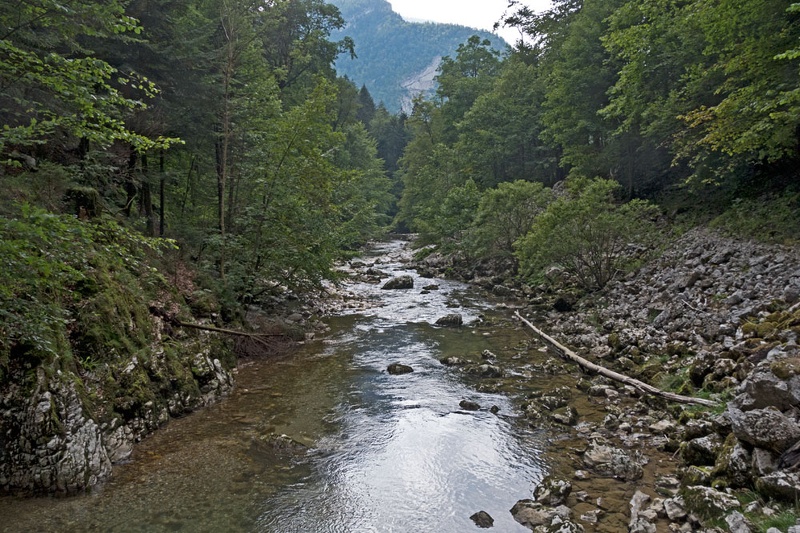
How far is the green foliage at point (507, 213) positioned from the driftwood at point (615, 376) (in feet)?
37.6

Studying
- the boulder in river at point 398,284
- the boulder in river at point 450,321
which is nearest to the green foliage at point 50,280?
the boulder in river at point 450,321

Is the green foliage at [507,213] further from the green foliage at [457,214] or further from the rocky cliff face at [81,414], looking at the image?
the rocky cliff face at [81,414]

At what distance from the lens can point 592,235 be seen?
55.5 ft

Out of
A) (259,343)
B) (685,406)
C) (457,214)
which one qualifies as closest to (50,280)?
(259,343)

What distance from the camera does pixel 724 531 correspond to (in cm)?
493

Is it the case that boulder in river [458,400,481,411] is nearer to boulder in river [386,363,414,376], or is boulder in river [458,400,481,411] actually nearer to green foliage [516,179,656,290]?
boulder in river [386,363,414,376]

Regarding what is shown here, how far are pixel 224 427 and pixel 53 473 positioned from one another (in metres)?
2.99

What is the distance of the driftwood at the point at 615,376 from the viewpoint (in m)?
8.05

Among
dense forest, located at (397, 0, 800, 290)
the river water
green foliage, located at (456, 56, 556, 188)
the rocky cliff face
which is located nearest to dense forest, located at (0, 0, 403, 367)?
the rocky cliff face

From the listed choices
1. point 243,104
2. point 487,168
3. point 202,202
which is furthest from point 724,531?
point 487,168

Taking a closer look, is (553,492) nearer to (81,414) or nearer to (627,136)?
(81,414)

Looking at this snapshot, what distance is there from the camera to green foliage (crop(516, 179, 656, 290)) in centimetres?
1670

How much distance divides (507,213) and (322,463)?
69.3ft

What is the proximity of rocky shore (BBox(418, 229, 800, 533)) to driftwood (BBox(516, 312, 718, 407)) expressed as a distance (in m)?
0.19
